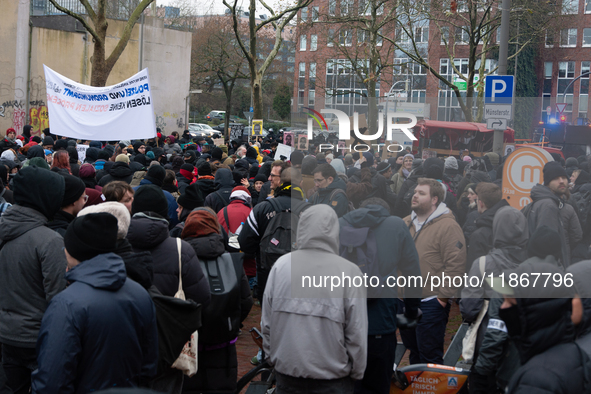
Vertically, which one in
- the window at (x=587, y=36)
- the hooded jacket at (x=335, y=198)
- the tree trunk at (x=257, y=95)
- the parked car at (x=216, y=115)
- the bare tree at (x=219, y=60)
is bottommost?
the hooded jacket at (x=335, y=198)

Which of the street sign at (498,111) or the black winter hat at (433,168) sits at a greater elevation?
the street sign at (498,111)

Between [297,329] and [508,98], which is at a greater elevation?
[508,98]

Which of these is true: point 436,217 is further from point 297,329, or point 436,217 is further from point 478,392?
point 297,329

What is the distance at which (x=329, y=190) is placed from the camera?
407cm

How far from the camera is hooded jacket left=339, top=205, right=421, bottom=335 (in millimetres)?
4027

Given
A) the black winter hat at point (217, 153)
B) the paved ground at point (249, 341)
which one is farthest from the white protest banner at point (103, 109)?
the paved ground at point (249, 341)

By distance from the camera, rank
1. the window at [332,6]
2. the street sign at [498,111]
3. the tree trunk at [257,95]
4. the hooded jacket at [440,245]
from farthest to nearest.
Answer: the window at [332,6] < the tree trunk at [257,95] < the street sign at [498,111] < the hooded jacket at [440,245]

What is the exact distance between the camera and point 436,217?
15.3ft

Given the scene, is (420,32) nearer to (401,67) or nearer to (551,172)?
(401,67)

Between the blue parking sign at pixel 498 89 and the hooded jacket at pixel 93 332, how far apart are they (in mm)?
7884

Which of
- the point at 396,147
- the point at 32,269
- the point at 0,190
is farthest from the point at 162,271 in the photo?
the point at 0,190

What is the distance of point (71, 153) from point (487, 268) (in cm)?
777

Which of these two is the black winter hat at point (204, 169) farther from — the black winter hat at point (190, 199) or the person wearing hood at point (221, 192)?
the black winter hat at point (190, 199)

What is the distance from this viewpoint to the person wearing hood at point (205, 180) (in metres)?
8.02
